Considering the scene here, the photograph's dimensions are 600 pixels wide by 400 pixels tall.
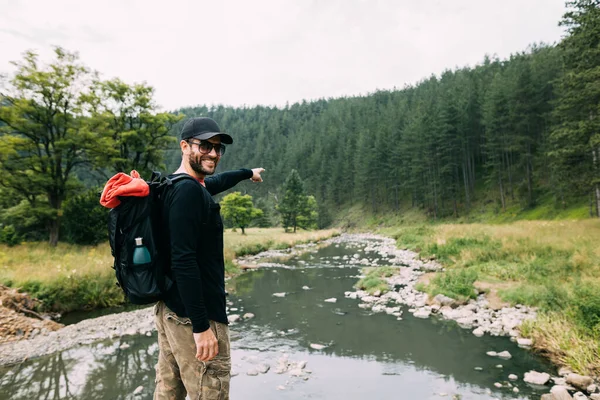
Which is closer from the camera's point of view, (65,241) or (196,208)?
(196,208)

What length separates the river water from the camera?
5.58 meters

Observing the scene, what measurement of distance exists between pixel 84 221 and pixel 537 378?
23.5 meters

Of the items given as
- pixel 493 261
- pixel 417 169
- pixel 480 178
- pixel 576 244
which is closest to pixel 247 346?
pixel 493 261

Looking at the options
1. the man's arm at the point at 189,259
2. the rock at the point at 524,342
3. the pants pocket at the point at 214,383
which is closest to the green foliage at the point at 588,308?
the rock at the point at 524,342

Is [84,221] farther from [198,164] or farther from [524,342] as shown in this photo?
[524,342]

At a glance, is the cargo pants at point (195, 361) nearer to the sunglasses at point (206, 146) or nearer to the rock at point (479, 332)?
the sunglasses at point (206, 146)

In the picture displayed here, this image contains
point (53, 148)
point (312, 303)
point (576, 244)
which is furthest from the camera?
point (53, 148)

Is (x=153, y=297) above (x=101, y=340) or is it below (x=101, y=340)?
above

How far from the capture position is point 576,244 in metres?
13.4

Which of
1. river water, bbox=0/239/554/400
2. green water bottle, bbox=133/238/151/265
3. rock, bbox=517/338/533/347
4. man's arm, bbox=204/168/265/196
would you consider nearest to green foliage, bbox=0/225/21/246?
river water, bbox=0/239/554/400

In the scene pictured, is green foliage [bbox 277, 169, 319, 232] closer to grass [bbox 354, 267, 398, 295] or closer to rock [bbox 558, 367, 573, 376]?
grass [bbox 354, 267, 398, 295]

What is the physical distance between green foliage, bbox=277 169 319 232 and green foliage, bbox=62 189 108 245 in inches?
1469

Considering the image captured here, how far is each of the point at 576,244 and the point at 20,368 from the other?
18393mm

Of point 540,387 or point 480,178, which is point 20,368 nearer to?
point 540,387
